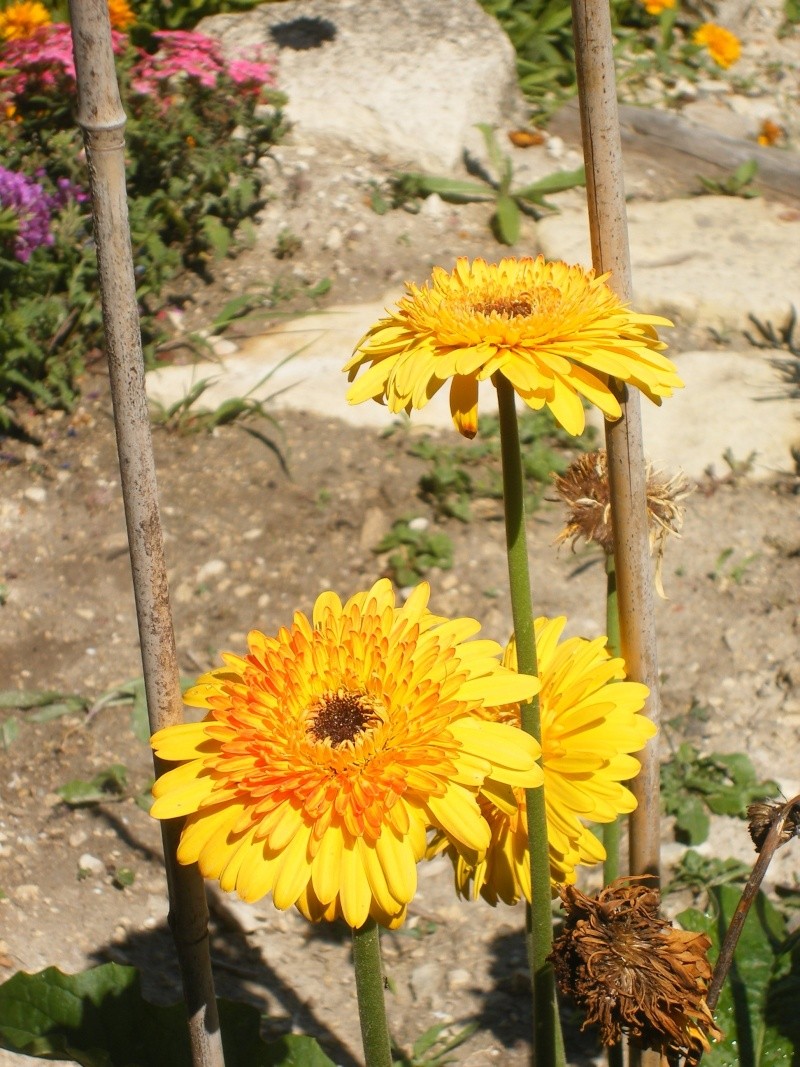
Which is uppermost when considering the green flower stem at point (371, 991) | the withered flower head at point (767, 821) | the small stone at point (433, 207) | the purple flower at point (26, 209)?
the withered flower head at point (767, 821)

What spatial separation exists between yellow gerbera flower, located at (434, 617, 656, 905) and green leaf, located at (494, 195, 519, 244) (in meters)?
3.07

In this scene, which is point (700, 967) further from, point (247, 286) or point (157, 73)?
point (157, 73)

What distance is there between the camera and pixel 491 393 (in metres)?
3.72

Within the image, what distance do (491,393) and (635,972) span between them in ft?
8.82

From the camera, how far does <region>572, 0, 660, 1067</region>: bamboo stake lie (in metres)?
1.28

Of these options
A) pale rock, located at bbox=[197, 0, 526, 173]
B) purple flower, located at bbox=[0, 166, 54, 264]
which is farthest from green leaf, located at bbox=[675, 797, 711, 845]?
pale rock, located at bbox=[197, 0, 526, 173]

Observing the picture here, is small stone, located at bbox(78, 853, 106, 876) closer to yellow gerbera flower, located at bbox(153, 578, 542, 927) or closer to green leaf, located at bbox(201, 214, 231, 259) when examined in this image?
yellow gerbera flower, located at bbox(153, 578, 542, 927)

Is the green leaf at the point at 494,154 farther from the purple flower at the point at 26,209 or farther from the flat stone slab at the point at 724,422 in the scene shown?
the purple flower at the point at 26,209

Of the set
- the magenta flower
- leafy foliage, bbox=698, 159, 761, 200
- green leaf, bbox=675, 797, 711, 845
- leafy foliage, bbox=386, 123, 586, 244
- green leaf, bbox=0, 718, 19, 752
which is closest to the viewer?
green leaf, bbox=675, 797, 711, 845

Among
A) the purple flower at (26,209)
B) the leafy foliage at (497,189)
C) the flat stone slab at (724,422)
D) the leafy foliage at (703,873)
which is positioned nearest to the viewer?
the leafy foliage at (703,873)

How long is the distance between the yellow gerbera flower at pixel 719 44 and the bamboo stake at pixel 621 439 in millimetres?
4885

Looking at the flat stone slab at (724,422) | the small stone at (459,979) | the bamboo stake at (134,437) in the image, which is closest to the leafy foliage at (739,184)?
the flat stone slab at (724,422)

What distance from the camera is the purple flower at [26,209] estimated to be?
140 inches

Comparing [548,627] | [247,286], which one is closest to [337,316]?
[247,286]
